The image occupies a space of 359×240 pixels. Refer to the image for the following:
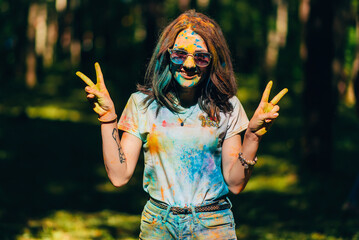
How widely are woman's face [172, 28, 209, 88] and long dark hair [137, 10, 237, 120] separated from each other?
4 centimetres

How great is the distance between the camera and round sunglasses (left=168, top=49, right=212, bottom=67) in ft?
11.0

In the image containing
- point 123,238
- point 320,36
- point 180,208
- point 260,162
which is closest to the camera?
point 180,208

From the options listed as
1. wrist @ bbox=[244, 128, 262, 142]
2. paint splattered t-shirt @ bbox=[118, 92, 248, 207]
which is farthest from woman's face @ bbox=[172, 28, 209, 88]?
wrist @ bbox=[244, 128, 262, 142]

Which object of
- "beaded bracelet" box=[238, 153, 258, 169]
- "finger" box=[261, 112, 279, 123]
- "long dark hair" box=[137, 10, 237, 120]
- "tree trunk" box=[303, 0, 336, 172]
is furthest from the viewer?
"tree trunk" box=[303, 0, 336, 172]

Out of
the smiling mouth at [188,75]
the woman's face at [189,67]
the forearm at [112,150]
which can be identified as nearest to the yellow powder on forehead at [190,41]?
the woman's face at [189,67]

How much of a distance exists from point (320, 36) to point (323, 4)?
663 mm

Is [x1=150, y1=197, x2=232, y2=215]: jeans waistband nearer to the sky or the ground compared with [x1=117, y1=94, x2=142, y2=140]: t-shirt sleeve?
nearer to the ground

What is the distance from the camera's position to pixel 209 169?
3.27 metres

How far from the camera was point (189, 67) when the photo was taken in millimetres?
3316

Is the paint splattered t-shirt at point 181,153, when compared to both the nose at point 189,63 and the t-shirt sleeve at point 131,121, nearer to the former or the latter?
the t-shirt sleeve at point 131,121

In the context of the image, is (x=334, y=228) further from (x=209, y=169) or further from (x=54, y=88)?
(x=54, y=88)

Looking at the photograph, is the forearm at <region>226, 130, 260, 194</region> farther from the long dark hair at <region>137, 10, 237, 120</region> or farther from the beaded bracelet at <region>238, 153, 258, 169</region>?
the long dark hair at <region>137, 10, 237, 120</region>

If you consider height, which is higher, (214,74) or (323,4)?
(323,4)

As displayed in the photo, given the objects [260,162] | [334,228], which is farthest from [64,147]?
[334,228]
